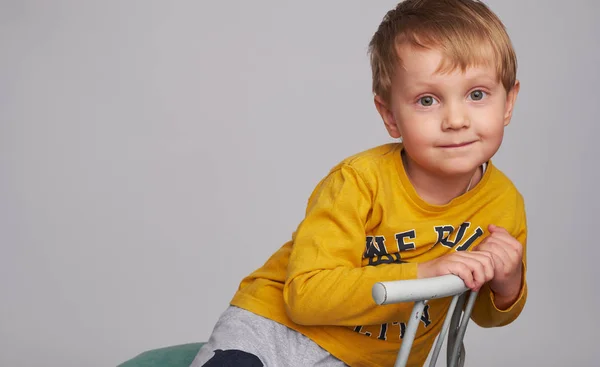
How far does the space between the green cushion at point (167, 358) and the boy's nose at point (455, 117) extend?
910 mm

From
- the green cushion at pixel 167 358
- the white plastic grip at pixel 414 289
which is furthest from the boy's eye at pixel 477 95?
the green cushion at pixel 167 358

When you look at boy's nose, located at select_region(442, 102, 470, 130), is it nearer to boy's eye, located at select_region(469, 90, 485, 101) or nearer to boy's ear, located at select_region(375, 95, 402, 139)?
boy's eye, located at select_region(469, 90, 485, 101)

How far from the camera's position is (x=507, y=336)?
419 cm

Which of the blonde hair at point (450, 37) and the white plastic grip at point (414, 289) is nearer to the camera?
the white plastic grip at point (414, 289)

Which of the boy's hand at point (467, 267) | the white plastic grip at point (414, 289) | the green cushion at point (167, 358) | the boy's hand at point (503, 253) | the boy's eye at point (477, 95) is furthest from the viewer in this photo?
the green cushion at point (167, 358)

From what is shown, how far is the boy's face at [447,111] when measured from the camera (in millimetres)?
2271

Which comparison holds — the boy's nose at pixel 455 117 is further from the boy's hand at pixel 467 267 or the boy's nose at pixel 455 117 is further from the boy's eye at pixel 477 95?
the boy's hand at pixel 467 267

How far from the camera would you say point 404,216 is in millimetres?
2408

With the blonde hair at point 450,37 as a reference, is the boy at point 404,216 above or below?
below

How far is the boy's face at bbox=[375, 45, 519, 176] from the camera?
89.4 inches

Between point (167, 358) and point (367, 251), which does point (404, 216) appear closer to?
point (367, 251)

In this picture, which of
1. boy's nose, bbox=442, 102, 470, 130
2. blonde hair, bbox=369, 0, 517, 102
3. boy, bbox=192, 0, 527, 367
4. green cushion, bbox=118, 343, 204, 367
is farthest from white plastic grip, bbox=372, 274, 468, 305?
green cushion, bbox=118, 343, 204, 367

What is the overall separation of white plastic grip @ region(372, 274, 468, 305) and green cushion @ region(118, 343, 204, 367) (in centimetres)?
96

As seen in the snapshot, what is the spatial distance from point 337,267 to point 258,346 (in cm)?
28
